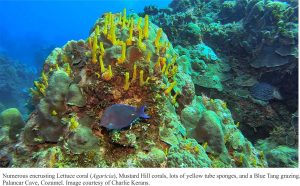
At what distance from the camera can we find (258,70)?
24.5 ft

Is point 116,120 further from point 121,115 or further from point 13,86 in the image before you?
point 13,86

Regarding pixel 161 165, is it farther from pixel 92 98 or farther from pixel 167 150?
pixel 92 98

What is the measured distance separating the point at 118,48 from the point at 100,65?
0.32 metres

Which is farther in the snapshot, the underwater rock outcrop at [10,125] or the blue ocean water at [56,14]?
the blue ocean water at [56,14]

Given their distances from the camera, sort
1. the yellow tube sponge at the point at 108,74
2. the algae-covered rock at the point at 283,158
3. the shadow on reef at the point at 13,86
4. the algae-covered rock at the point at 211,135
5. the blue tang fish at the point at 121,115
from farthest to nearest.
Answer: the shadow on reef at the point at 13,86, the algae-covered rock at the point at 283,158, the algae-covered rock at the point at 211,135, the yellow tube sponge at the point at 108,74, the blue tang fish at the point at 121,115

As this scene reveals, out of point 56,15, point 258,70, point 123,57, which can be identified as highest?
point 56,15

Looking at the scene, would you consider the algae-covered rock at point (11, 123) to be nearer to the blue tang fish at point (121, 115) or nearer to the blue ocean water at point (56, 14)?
the blue tang fish at point (121, 115)

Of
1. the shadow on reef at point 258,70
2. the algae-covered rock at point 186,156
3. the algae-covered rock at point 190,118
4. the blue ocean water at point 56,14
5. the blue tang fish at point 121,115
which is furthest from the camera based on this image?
the blue ocean water at point 56,14

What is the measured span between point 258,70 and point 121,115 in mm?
5997

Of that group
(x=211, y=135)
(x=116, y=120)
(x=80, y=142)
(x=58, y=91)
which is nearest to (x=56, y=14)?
(x=58, y=91)

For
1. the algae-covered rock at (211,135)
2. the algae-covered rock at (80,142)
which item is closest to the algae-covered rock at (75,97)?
the algae-covered rock at (80,142)

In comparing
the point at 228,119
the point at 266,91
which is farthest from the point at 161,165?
the point at 266,91

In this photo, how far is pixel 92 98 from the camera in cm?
315

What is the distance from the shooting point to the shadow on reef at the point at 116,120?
2.83 meters
